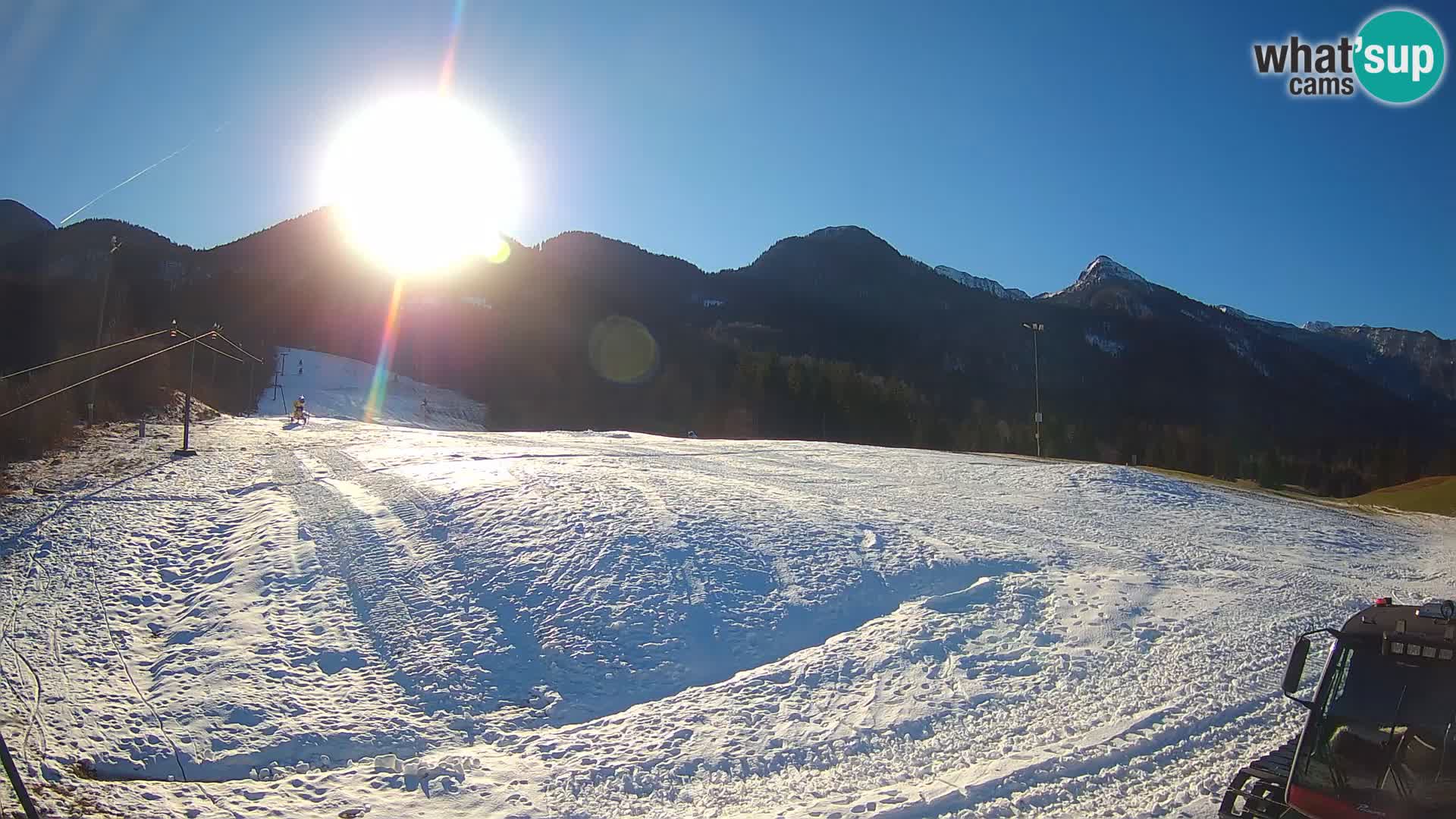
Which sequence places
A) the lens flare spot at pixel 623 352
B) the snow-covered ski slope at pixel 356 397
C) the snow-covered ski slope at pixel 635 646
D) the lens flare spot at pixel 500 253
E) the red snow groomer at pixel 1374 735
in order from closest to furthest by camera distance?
1. the red snow groomer at pixel 1374 735
2. the snow-covered ski slope at pixel 635 646
3. the snow-covered ski slope at pixel 356 397
4. the lens flare spot at pixel 623 352
5. the lens flare spot at pixel 500 253

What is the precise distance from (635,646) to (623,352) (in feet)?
300

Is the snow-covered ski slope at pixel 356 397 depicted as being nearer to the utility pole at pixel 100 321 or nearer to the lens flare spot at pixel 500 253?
the utility pole at pixel 100 321

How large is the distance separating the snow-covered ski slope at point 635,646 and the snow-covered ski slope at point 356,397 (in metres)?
43.5

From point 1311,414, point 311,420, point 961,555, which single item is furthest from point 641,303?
point 1311,414

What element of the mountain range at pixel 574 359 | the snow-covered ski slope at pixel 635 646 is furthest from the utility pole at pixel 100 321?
the snow-covered ski slope at pixel 635 646

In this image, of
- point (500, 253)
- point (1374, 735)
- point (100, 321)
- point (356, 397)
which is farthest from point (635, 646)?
point (500, 253)

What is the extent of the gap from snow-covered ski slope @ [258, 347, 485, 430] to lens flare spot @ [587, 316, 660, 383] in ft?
58.6

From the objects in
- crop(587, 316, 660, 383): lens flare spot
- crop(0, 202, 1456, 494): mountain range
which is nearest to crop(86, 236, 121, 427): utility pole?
crop(0, 202, 1456, 494): mountain range

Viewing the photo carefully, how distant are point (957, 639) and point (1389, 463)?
131 metres

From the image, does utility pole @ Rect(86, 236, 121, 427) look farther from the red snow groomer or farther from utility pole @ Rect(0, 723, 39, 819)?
the red snow groomer

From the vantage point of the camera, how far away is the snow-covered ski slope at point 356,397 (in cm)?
6288

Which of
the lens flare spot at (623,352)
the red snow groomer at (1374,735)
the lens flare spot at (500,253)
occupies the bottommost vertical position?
the red snow groomer at (1374,735)

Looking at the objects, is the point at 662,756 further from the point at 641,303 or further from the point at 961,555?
the point at 641,303

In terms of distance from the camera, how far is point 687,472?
2416 centimetres
